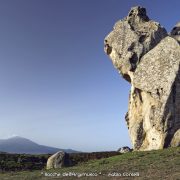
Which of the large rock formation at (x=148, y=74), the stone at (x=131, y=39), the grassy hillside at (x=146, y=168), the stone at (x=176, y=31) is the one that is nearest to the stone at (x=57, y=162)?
the grassy hillside at (x=146, y=168)

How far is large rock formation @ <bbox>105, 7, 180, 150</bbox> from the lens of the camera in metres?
56.2

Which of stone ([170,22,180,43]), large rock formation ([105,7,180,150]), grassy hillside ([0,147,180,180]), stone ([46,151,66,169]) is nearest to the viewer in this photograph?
grassy hillside ([0,147,180,180])

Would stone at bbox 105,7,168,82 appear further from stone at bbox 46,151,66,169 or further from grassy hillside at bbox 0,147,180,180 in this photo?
grassy hillside at bbox 0,147,180,180

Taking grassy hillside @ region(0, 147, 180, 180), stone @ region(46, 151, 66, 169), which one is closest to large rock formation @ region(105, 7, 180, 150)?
grassy hillside @ region(0, 147, 180, 180)

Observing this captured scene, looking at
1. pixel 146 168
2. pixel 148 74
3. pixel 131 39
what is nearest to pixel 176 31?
pixel 131 39

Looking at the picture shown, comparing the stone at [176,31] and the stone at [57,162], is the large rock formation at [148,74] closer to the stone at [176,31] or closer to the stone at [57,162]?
the stone at [176,31]

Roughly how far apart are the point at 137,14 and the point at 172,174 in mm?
42578

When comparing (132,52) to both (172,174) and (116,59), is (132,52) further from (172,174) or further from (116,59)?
(172,174)

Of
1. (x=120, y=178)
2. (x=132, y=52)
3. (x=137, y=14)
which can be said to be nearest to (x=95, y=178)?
(x=120, y=178)

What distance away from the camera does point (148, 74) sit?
196ft

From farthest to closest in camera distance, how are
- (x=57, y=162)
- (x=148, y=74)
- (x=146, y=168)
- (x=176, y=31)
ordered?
(x=176, y=31), (x=148, y=74), (x=57, y=162), (x=146, y=168)

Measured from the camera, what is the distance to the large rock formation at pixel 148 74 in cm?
5625

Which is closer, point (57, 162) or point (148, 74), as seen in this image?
point (57, 162)

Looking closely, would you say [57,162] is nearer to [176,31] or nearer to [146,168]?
[146,168]
